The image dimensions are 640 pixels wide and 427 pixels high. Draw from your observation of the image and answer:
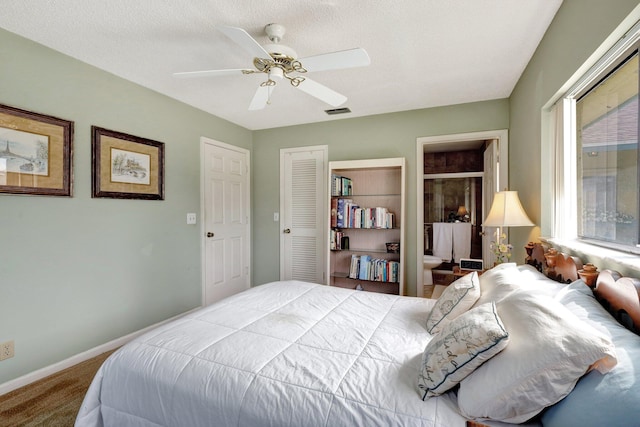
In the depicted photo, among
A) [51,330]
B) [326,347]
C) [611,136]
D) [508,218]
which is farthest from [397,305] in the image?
[51,330]

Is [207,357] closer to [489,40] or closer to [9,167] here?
[9,167]

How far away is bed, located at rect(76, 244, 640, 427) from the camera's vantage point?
0.86 m

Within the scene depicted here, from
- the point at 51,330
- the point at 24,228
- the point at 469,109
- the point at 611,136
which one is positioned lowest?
the point at 51,330

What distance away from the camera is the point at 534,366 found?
88 cm

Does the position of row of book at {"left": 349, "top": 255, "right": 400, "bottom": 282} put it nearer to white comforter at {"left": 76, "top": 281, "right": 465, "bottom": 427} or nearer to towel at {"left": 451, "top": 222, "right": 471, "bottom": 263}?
white comforter at {"left": 76, "top": 281, "right": 465, "bottom": 427}

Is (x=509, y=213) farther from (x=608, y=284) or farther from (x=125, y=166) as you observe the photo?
(x=125, y=166)

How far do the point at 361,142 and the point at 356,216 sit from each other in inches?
38.3

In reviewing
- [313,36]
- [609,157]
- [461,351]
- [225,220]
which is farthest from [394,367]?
[225,220]

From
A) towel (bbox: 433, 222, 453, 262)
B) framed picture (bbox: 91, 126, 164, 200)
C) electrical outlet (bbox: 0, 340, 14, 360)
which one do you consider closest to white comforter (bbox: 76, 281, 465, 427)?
electrical outlet (bbox: 0, 340, 14, 360)

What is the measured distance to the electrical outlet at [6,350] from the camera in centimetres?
207

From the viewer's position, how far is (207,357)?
1353 millimetres

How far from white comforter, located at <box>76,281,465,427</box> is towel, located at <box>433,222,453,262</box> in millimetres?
3879

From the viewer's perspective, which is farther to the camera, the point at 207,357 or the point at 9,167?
the point at 9,167

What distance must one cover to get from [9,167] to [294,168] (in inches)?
112
